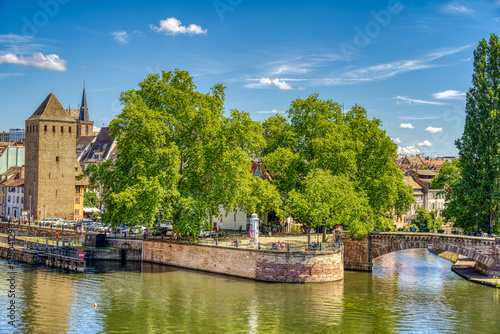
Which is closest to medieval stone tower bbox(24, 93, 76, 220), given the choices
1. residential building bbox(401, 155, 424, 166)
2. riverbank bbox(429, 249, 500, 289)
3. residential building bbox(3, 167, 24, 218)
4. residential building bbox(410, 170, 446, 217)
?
residential building bbox(3, 167, 24, 218)

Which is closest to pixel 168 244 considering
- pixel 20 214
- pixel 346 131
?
pixel 346 131

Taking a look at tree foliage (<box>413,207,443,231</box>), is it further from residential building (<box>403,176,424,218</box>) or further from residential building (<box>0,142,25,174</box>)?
residential building (<box>0,142,25,174</box>)

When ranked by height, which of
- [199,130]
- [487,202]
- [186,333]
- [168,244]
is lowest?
[186,333]

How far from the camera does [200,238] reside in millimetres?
57719

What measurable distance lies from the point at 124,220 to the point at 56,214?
36.5 m

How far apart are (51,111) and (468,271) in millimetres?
62911

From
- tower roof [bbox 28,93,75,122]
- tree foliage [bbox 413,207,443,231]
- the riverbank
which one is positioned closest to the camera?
the riverbank

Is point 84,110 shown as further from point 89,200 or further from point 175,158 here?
point 175,158

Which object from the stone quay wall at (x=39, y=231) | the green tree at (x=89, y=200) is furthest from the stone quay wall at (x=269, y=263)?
the green tree at (x=89, y=200)

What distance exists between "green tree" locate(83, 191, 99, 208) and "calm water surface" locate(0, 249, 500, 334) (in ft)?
138

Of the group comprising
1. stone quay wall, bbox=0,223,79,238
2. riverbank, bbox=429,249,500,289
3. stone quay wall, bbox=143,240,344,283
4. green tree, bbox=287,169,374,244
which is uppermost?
green tree, bbox=287,169,374,244

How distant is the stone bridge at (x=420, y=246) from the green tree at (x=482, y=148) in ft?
16.6

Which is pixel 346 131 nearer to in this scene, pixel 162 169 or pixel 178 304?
pixel 162 169

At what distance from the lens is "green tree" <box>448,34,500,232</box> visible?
2176 inches
